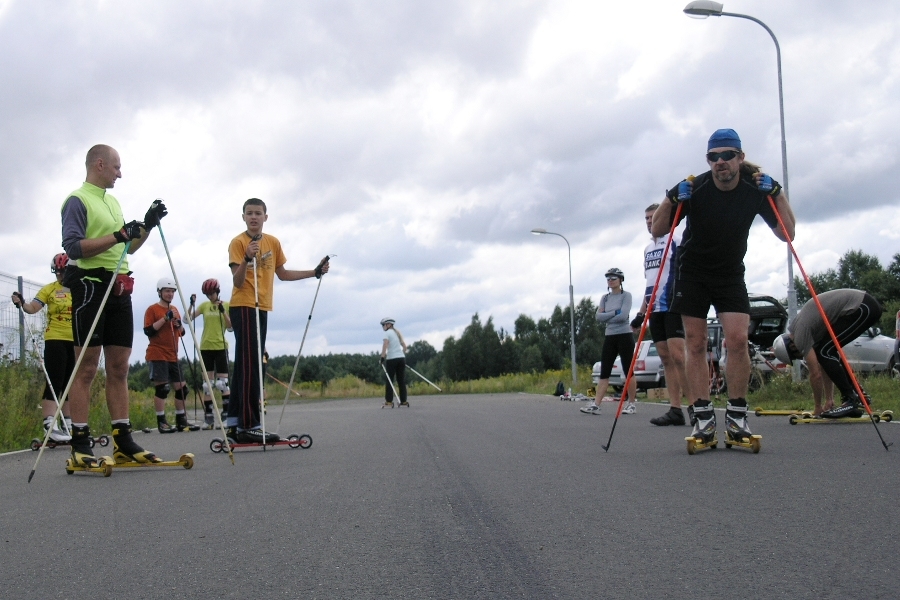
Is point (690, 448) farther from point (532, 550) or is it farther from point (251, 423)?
point (251, 423)

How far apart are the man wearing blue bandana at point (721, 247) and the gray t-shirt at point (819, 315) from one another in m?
2.58

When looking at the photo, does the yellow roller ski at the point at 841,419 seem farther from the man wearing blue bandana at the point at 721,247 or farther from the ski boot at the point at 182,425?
the ski boot at the point at 182,425

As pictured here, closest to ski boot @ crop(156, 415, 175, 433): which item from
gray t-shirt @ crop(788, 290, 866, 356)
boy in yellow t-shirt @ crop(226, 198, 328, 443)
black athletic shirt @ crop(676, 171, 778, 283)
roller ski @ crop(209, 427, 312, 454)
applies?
boy in yellow t-shirt @ crop(226, 198, 328, 443)

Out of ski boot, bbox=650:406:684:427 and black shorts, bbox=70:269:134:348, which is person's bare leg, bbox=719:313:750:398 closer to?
ski boot, bbox=650:406:684:427

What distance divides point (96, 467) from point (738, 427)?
4354 millimetres

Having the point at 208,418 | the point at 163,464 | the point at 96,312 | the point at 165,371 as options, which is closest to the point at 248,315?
the point at 96,312

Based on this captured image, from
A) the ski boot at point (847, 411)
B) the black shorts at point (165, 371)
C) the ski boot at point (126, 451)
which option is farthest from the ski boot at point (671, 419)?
the black shorts at point (165, 371)

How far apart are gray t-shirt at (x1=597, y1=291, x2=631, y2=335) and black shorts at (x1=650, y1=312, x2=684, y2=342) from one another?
2.62 meters

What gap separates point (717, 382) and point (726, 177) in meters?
10.1

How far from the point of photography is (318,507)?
4691 mm

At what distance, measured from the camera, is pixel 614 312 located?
12641mm

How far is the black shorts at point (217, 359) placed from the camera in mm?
12773

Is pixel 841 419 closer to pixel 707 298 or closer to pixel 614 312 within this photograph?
pixel 707 298

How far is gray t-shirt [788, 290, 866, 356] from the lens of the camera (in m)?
9.12
